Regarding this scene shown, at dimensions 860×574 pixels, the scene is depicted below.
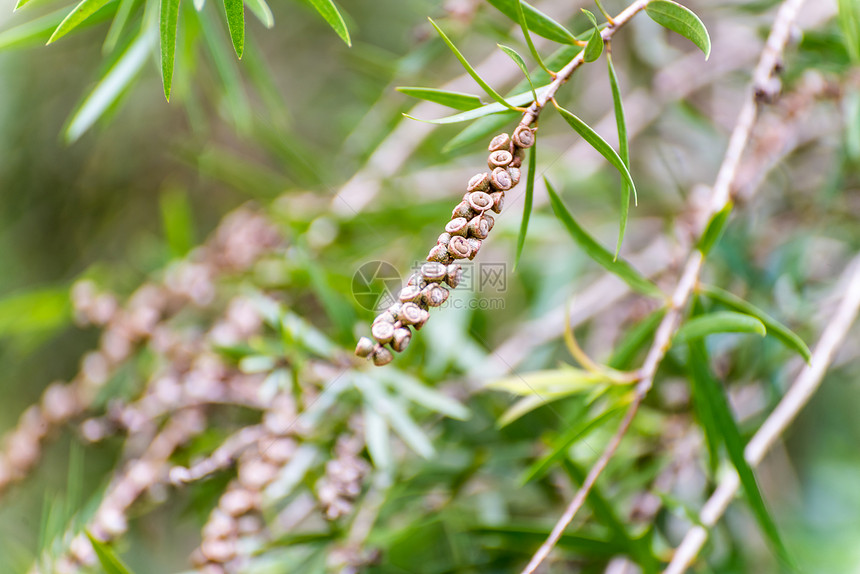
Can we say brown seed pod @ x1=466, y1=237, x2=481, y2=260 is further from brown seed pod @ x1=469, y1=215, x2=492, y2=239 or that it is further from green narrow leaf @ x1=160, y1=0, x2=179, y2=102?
green narrow leaf @ x1=160, y1=0, x2=179, y2=102

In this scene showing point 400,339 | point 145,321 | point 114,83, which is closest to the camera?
point 400,339

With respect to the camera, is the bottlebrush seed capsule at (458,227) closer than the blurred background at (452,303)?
Yes

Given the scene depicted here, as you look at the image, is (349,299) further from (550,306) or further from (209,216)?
(209,216)

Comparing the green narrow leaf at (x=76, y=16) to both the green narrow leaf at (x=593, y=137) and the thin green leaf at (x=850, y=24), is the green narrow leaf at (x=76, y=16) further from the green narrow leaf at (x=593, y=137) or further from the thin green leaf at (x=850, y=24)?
the thin green leaf at (x=850, y=24)

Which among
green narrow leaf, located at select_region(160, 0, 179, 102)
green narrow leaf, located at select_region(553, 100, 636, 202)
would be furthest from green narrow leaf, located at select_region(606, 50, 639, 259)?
green narrow leaf, located at select_region(160, 0, 179, 102)

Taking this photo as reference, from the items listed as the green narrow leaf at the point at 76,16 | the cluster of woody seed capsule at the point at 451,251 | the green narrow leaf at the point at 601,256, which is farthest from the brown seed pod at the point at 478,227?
the green narrow leaf at the point at 76,16

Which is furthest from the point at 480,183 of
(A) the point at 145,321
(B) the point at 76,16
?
(A) the point at 145,321

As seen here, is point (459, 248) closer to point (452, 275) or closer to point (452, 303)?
point (452, 275)
